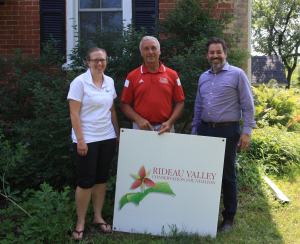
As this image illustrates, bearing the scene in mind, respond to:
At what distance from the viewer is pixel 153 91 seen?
2.83 meters

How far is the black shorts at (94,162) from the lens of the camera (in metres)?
2.63

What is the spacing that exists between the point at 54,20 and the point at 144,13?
1.73 metres

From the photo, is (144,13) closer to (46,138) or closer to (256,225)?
(46,138)

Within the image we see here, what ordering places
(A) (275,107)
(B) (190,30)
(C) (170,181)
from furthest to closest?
(A) (275,107), (B) (190,30), (C) (170,181)

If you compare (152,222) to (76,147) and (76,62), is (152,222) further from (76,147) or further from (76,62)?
(76,62)

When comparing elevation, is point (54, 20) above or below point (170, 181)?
above

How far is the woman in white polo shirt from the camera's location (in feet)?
8.36

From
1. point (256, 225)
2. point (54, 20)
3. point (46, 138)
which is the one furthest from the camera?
point (54, 20)

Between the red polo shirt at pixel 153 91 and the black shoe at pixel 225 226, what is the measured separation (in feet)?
4.42

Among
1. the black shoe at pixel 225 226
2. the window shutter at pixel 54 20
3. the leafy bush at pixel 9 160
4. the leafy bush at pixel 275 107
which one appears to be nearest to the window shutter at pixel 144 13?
the window shutter at pixel 54 20

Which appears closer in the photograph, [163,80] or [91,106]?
[91,106]

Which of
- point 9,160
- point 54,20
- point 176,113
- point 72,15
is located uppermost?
point 72,15

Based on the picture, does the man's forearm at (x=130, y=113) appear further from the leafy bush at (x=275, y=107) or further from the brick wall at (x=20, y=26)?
the leafy bush at (x=275, y=107)

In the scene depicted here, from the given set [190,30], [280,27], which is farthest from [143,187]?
[280,27]
